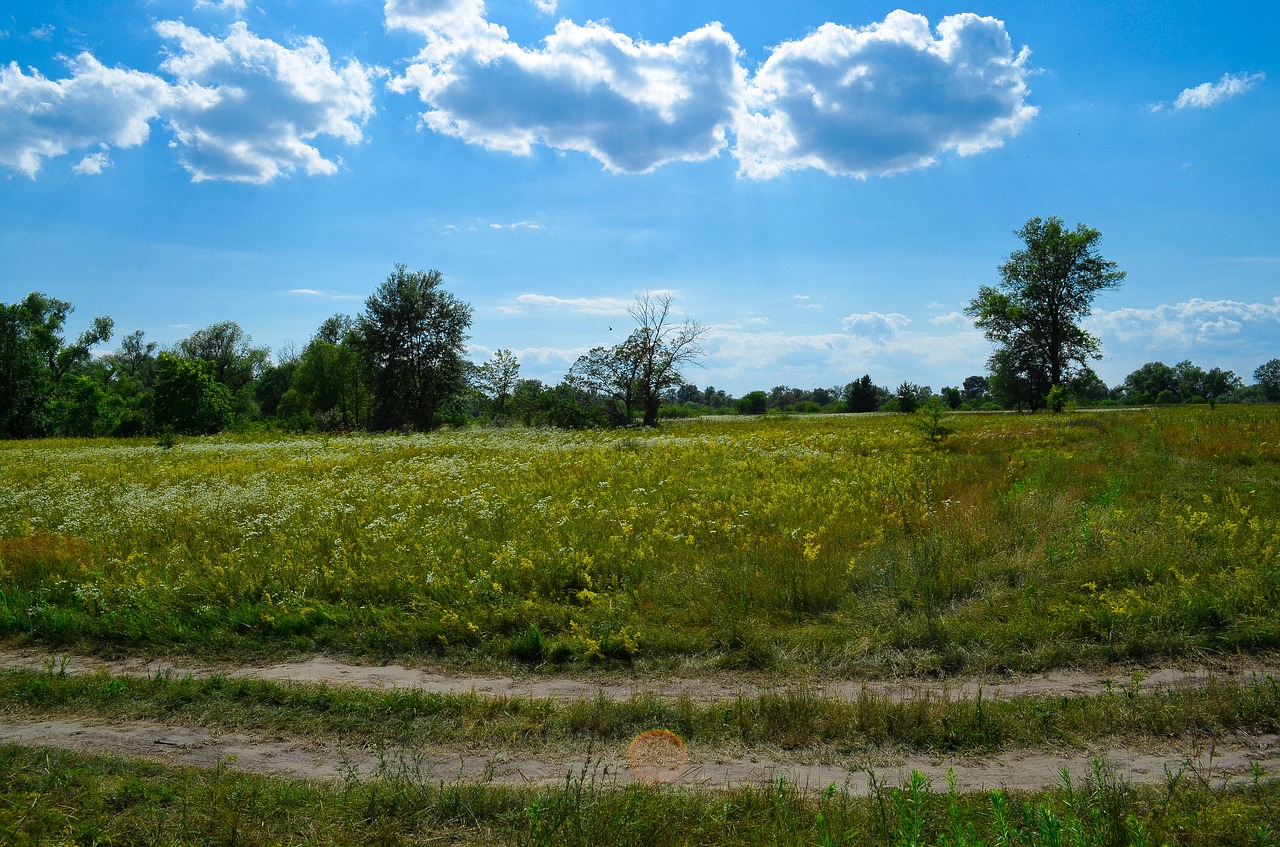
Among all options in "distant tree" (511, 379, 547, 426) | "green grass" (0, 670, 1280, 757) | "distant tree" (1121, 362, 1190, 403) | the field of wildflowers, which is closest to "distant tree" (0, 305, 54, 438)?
"distant tree" (511, 379, 547, 426)

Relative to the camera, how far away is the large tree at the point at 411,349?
49844 mm

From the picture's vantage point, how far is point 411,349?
50.6 metres

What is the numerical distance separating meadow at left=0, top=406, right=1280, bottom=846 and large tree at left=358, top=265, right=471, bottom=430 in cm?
3599

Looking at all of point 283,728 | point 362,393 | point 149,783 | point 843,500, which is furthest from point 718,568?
point 362,393

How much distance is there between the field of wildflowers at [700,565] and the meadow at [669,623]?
5cm

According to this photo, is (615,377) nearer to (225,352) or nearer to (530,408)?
(530,408)

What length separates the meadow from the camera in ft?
12.9

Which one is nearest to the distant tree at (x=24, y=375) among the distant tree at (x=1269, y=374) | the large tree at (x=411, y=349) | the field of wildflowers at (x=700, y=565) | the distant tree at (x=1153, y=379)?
the large tree at (x=411, y=349)

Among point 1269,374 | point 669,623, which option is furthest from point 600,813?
point 1269,374

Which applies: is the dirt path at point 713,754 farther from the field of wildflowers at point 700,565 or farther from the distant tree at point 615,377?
the distant tree at point 615,377

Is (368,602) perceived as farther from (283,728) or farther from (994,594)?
(994,594)

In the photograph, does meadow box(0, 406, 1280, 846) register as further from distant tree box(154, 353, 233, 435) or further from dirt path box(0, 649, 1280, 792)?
distant tree box(154, 353, 233, 435)

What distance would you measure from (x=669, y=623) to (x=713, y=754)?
2.41m

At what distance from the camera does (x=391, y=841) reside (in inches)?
149
